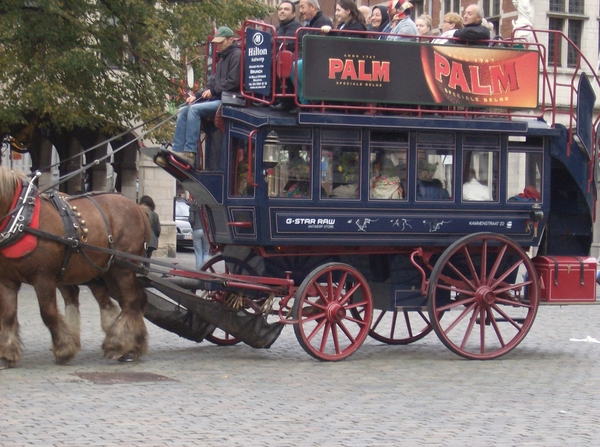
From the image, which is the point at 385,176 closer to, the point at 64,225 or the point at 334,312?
→ the point at 334,312

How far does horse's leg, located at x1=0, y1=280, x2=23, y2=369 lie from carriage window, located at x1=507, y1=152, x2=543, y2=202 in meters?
5.07

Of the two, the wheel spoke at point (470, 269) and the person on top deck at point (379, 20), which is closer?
the wheel spoke at point (470, 269)

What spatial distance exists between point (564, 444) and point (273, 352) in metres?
4.66

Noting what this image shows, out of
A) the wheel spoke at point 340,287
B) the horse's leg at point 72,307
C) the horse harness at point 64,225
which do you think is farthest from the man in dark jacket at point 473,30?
the horse's leg at point 72,307

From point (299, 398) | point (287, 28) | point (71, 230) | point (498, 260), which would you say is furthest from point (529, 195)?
point (71, 230)

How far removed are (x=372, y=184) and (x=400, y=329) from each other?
10.3 ft

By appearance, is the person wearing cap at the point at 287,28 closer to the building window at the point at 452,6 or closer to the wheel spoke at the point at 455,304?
the wheel spoke at the point at 455,304

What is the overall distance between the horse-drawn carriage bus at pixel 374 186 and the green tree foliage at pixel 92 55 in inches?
332

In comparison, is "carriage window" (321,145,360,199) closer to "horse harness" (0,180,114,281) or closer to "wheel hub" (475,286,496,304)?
"wheel hub" (475,286,496,304)

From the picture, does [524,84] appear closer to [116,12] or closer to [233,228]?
[233,228]

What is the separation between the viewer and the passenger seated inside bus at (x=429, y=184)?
10.6 metres

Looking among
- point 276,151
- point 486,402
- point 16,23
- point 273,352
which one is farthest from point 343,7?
point 16,23

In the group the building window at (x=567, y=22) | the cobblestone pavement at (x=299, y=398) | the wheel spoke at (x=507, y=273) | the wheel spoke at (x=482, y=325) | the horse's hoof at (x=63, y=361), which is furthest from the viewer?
the building window at (x=567, y=22)

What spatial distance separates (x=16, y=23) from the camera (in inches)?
712
